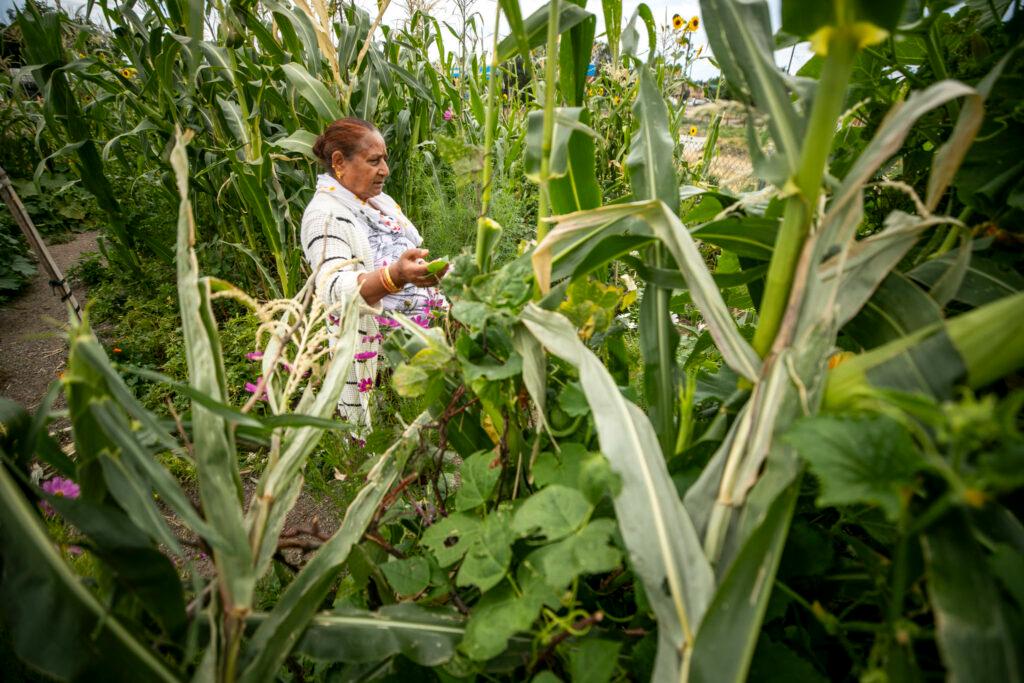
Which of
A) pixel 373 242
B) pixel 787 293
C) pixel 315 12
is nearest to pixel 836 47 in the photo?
pixel 787 293

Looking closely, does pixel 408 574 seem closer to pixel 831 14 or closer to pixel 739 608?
pixel 739 608

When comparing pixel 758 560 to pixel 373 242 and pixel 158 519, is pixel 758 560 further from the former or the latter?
pixel 373 242

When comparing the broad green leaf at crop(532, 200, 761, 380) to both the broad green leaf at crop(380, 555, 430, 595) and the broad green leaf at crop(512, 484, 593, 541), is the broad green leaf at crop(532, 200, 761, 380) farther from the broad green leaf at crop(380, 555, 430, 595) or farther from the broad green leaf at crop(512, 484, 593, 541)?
the broad green leaf at crop(380, 555, 430, 595)

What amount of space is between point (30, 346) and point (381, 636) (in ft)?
13.3

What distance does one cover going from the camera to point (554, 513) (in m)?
0.51

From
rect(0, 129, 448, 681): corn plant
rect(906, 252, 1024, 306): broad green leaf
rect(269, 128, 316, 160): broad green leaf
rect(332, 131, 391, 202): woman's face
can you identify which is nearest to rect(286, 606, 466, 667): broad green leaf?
rect(0, 129, 448, 681): corn plant

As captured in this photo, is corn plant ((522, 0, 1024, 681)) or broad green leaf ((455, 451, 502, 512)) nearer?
corn plant ((522, 0, 1024, 681))

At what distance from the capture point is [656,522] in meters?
0.46

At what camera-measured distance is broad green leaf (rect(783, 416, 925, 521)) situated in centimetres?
34

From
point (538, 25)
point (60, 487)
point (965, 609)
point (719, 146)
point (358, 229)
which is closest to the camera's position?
point (965, 609)

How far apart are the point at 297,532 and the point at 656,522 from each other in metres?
0.48

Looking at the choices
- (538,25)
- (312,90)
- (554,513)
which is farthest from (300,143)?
(554,513)

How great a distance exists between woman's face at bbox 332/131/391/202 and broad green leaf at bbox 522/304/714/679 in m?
1.74

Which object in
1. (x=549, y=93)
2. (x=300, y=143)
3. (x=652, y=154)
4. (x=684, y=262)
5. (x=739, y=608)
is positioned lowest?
(x=739, y=608)
